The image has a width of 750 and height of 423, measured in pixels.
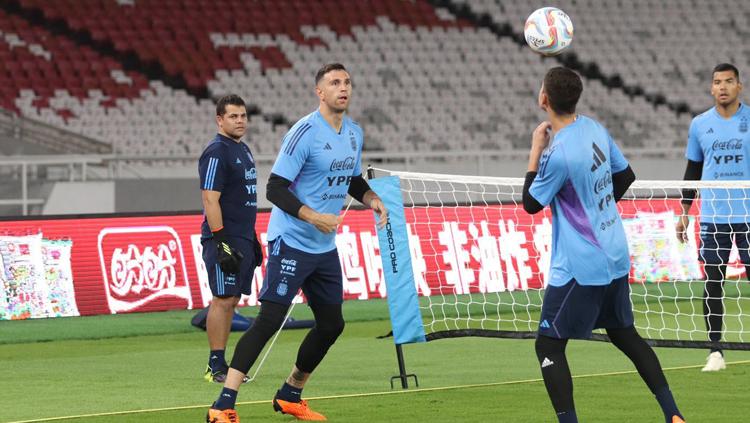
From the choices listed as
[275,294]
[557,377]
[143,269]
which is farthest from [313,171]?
[143,269]

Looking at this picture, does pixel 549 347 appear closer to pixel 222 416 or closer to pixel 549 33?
pixel 222 416

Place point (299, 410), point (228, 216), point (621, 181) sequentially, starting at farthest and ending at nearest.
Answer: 1. point (228, 216)
2. point (299, 410)
3. point (621, 181)

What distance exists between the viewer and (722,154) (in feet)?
32.8

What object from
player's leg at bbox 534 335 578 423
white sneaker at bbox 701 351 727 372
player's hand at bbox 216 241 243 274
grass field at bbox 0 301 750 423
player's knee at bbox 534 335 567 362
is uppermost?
player's hand at bbox 216 241 243 274

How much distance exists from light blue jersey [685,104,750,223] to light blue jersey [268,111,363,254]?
10.6 feet

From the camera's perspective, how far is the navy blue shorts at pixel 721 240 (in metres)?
9.82

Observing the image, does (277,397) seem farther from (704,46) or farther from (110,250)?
(704,46)

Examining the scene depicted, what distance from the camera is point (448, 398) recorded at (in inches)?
340

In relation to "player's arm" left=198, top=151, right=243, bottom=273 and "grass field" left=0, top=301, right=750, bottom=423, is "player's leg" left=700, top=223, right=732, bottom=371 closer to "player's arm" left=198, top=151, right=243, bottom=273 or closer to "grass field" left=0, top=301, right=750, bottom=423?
"grass field" left=0, top=301, right=750, bottom=423

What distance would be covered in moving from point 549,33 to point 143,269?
815cm

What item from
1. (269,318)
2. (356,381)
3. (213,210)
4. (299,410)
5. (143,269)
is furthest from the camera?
(143,269)

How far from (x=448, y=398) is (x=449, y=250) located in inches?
312

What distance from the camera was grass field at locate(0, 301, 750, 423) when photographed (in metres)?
8.08

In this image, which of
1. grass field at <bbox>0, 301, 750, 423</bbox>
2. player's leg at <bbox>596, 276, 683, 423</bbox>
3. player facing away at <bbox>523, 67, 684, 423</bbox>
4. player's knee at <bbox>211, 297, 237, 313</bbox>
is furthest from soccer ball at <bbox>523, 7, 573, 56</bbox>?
player's knee at <bbox>211, 297, 237, 313</bbox>
